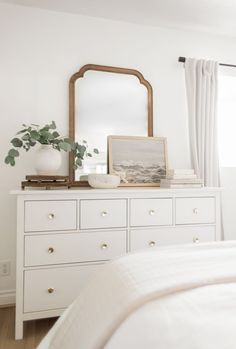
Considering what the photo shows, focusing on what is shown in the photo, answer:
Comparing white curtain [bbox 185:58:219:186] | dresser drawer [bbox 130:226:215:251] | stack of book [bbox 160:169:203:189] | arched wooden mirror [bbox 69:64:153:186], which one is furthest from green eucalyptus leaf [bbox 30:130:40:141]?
white curtain [bbox 185:58:219:186]

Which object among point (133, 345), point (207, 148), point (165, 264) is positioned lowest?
point (133, 345)

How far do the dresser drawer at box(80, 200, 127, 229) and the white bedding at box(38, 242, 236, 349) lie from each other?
37.6 inches

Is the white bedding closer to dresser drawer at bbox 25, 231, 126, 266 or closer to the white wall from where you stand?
dresser drawer at bbox 25, 231, 126, 266

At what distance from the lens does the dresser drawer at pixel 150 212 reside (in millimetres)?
2146

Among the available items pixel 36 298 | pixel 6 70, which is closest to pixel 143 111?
pixel 6 70

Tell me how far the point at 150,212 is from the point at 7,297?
145cm

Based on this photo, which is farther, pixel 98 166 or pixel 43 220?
pixel 98 166

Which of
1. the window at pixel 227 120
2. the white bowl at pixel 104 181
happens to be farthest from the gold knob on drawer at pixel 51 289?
the window at pixel 227 120

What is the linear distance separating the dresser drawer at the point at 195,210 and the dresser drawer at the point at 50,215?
2.72 ft

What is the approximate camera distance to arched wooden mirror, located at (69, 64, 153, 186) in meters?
2.60

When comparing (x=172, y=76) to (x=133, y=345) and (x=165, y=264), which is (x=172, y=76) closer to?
(x=165, y=264)

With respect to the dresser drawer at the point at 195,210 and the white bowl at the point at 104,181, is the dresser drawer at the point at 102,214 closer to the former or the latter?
the white bowl at the point at 104,181

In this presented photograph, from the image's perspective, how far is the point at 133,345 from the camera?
67 cm

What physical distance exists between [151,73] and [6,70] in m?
1.36
